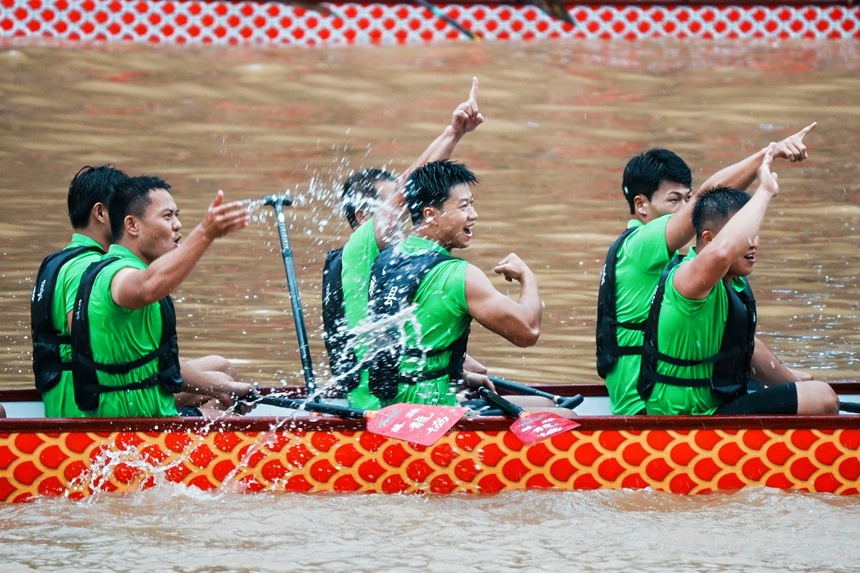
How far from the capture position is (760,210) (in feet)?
15.8

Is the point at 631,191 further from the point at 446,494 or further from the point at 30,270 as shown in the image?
the point at 30,270

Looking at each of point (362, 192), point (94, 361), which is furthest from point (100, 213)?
point (362, 192)

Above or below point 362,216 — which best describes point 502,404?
below

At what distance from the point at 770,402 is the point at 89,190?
94.6 inches

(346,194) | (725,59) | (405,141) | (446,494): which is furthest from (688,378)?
(725,59)

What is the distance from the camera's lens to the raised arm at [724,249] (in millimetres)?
4730

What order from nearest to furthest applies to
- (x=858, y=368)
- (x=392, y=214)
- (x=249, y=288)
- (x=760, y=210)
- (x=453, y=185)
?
(x=760, y=210), (x=453, y=185), (x=392, y=214), (x=858, y=368), (x=249, y=288)

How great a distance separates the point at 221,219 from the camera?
4535 millimetres

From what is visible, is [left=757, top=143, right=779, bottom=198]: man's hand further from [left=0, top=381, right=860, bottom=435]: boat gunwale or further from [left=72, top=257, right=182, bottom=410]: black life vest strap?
[left=72, top=257, right=182, bottom=410]: black life vest strap

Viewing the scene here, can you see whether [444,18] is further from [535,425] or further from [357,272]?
[357,272]

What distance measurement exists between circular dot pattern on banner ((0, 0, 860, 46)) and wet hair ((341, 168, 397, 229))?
949 cm

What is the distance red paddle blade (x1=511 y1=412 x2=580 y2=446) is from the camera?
4.99 meters

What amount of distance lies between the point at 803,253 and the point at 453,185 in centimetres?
480

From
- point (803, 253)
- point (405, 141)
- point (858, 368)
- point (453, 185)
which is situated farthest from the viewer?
point (405, 141)
